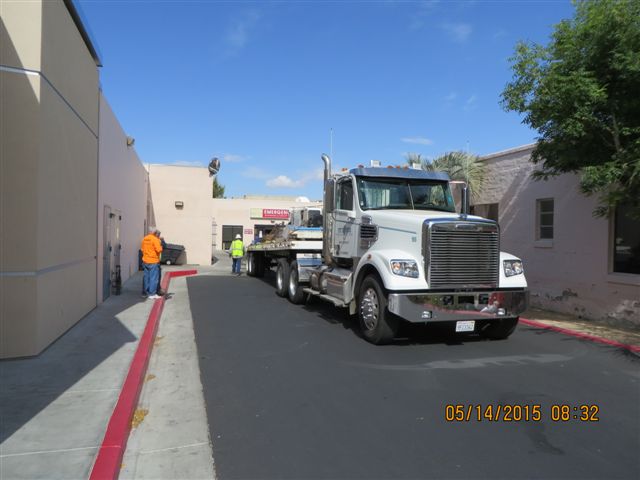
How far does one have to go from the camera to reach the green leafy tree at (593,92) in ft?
25.2

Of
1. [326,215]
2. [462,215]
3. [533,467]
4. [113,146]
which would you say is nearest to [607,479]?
[533,467]

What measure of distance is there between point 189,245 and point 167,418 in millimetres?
21403

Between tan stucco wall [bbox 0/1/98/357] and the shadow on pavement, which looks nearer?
the shadow on pavement

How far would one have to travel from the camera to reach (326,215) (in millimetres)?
10273

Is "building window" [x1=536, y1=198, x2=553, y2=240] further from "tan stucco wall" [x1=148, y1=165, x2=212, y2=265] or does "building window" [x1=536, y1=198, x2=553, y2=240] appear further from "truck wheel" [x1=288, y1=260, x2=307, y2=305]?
"tan stucco wall" [x1=148, y1=165, x2=212, y2=265]

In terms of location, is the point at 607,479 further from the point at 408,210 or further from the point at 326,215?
the point at 326,215

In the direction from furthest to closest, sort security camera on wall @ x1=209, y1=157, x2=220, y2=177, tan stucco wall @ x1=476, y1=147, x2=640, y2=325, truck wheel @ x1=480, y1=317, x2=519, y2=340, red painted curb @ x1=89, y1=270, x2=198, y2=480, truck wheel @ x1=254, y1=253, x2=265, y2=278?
security camera on wall @ x1=209, y1=157, x2=220, y2=177 < truck wheel @ x1=254, y1=253, x2=265, y2=278 < tan stucco wall @ x1=476, y1=147, x2=640, y2=325 < truck wheel @ x1=480, y1=317, x2=519, y2=340 < red painted curb @ x1=89, y1=270, x2=198, y2=480

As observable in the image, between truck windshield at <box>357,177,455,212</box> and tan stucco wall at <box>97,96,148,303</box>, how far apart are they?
5.66 meters

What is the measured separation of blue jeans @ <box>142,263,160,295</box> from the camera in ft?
38.3

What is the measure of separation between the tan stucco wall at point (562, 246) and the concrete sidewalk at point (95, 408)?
7.21ft

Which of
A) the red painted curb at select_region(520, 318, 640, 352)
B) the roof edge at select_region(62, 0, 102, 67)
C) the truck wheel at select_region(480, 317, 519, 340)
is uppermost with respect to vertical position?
the roof edge at select_region(62, 0, 102, 67)

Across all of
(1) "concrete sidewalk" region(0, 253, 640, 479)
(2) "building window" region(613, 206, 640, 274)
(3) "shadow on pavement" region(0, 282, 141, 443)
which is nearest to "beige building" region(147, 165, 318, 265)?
(3) "shadow on pavement" region(0, 282, 141, 443)

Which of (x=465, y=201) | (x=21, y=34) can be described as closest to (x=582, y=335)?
(x=465, y=201)

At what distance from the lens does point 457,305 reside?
285 inches
